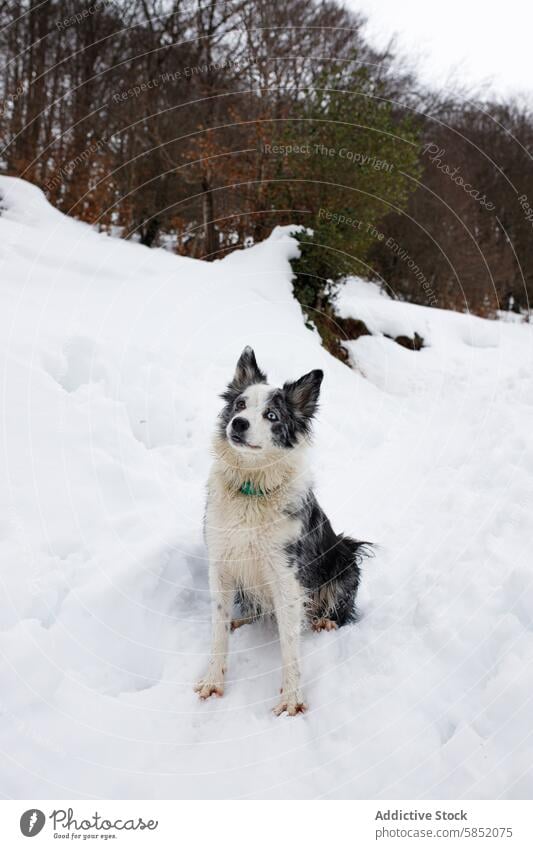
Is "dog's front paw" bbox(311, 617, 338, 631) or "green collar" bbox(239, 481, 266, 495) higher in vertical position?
"green collar" bbox(239, 481, 266, 495)

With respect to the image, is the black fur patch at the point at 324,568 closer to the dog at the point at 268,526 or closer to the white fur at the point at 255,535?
the dog at the point at 268,526

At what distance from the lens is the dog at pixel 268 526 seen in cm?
336

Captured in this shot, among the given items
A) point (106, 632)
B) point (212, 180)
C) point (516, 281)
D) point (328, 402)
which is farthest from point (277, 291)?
point (516, 281)

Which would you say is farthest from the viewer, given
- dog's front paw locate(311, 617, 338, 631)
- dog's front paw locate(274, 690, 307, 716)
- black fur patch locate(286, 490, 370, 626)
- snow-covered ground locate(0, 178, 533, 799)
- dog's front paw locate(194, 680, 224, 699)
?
dog's front paw locate(311, 617, 338, 631)

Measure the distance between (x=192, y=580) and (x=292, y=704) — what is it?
1529mm

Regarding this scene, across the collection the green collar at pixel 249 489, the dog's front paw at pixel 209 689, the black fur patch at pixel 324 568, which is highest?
the green collar at pixel 249 489

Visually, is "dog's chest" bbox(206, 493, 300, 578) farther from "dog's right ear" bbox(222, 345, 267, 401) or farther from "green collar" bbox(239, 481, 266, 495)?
"dog's right ear" bbox(222, 345, 267, 401)

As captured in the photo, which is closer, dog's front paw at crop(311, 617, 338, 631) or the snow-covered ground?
the snow-covered ground

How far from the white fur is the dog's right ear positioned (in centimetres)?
35

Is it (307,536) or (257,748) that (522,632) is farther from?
(257,748)

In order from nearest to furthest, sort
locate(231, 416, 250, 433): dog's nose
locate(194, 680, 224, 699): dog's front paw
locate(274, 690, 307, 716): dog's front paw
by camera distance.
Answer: locate(274, 690, 307, 716): dog's front paw, locate(194, 680, 224, 699): dog's front paw, locate(231, 416, 250, 433): dog's nose

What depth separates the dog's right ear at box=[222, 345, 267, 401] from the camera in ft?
12.9

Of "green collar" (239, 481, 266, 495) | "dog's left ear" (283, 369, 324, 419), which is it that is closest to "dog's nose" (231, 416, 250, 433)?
"green collar" (239, 481, 266, 495)

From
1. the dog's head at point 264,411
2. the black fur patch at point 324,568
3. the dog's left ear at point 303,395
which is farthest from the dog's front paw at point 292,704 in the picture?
the dog's left ear at point 303,395
